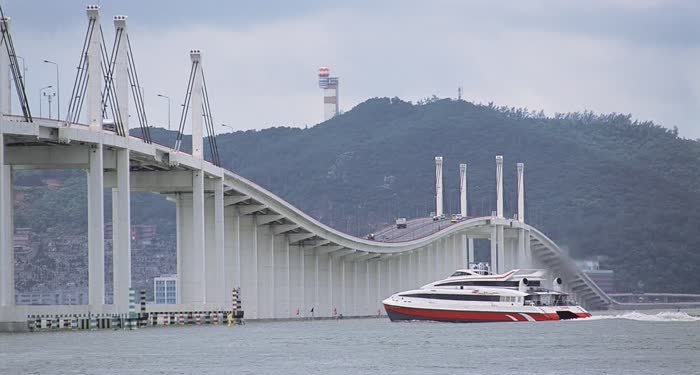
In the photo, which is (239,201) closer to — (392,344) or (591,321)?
(591,321)

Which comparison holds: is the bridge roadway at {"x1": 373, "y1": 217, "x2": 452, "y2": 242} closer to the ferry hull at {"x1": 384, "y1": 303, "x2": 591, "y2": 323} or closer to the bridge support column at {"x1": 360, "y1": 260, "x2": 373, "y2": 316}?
the bridge support column at {"x1": 360, "y1": 260, "x2": 373, "y2": 316}

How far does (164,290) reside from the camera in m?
184

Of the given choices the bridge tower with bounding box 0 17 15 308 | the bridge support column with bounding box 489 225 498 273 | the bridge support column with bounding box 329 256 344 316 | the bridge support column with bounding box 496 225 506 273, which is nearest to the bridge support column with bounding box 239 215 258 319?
the bridge support column with bounding box 329 256 344 316

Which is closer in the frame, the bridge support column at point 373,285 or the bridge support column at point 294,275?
the bridge support column at point 294,275

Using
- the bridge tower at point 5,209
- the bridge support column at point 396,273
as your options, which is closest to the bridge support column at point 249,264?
the bridge tower at point 5,209

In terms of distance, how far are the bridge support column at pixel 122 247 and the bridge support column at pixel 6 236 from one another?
5.45 meters

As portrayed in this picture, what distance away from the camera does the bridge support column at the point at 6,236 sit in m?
78.9

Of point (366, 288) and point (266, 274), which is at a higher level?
point (266, 274)

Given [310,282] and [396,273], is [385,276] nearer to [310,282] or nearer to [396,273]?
[396,273]

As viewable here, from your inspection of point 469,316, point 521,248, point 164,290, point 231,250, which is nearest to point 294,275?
point 231,250

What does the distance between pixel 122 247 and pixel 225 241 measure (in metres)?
25.5

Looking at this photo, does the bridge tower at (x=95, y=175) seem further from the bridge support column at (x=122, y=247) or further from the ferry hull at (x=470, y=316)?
the ferry hull at (x=470, y=316)

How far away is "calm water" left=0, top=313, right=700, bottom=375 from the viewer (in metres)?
61.6

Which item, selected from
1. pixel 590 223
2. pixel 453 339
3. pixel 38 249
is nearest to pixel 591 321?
pixel 590 223
